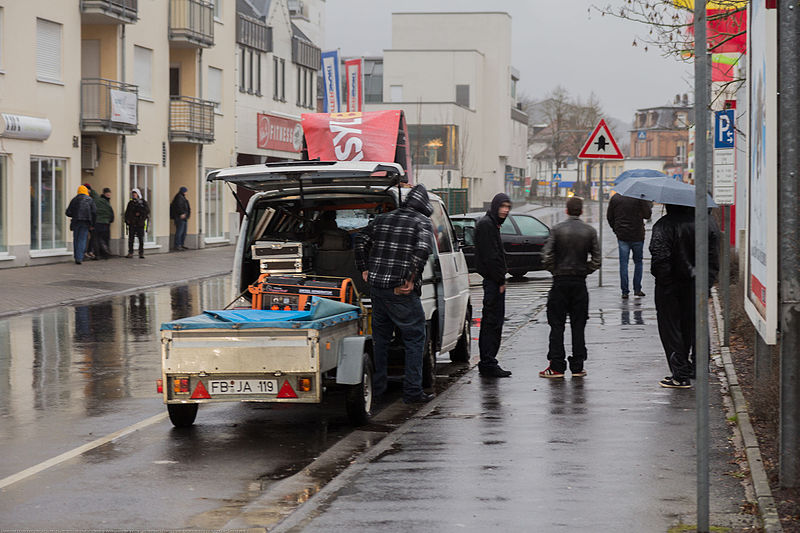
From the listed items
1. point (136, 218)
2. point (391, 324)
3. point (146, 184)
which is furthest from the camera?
point (146, 184)

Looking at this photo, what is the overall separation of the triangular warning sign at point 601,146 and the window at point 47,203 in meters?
15.3

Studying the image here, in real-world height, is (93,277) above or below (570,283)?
below

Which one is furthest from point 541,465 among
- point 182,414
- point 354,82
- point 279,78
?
point 279,78

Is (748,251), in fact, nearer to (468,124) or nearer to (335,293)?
(335,293)

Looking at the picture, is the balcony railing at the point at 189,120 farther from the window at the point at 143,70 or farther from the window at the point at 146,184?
the window at the point at 146,184

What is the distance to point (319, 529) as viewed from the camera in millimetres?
6148

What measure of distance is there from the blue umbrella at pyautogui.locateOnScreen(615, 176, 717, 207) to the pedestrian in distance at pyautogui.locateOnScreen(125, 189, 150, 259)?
22.6m

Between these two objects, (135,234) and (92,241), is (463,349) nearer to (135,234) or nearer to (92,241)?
(92,241)

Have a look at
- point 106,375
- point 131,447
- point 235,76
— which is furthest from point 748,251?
point 235,76

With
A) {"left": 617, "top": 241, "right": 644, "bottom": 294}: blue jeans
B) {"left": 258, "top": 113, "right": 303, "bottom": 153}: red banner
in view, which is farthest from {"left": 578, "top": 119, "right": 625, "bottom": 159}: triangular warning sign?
{"left": 258, "top": 113, "right": 303, "bottom": 153}: red banner

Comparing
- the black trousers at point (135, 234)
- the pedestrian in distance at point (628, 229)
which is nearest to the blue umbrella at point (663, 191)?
the pedestrian in distance at point (628, 229)

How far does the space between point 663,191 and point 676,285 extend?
0.88m

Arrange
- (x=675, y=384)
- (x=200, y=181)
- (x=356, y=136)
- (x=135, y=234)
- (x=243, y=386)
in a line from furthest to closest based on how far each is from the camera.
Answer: (x=200, y=181) < (x=135, y=234) < (x=356, y=136) < (x=675, y=384) < (x=243, y=386)

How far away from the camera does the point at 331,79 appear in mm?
42719
